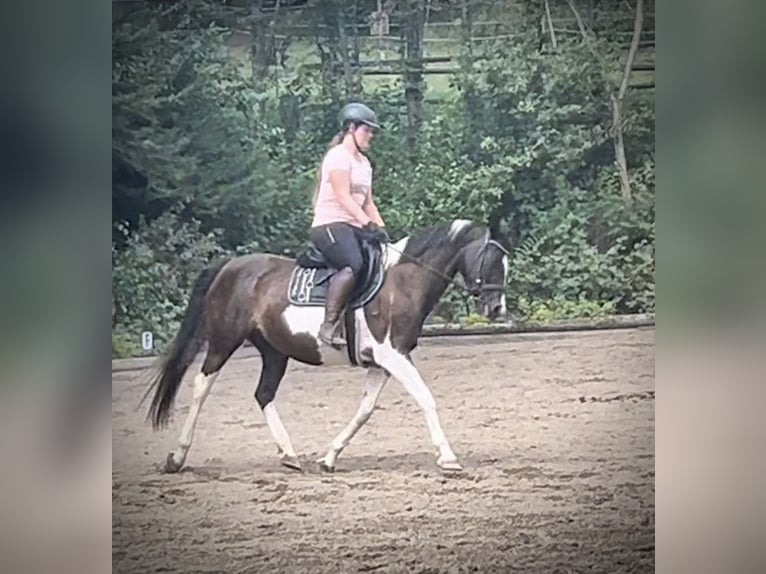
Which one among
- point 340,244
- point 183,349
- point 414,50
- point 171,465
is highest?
point 414,50

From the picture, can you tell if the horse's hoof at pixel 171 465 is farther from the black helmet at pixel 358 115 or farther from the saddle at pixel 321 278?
the black helmet at pixel 358 115

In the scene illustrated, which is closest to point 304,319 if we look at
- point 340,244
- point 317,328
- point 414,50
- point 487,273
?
point 317,328

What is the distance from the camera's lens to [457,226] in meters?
3.16

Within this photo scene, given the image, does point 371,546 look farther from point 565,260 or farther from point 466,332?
point 565,260

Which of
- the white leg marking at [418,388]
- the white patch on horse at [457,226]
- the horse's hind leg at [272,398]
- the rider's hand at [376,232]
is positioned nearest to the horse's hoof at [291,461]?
the horse's hind leg at [272,398]

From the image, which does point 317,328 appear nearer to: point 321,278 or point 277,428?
point 321,278

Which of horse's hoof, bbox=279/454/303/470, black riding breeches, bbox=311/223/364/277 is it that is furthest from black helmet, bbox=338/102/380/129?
horse's hoof, bbox=279/454/303/470

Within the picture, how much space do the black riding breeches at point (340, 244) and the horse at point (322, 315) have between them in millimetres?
43

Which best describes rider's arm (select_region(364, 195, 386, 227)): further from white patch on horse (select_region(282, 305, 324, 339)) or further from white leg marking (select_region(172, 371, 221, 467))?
white leg marking (select_region(172, 371, 221, 467))

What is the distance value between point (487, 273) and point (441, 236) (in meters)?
0.20
